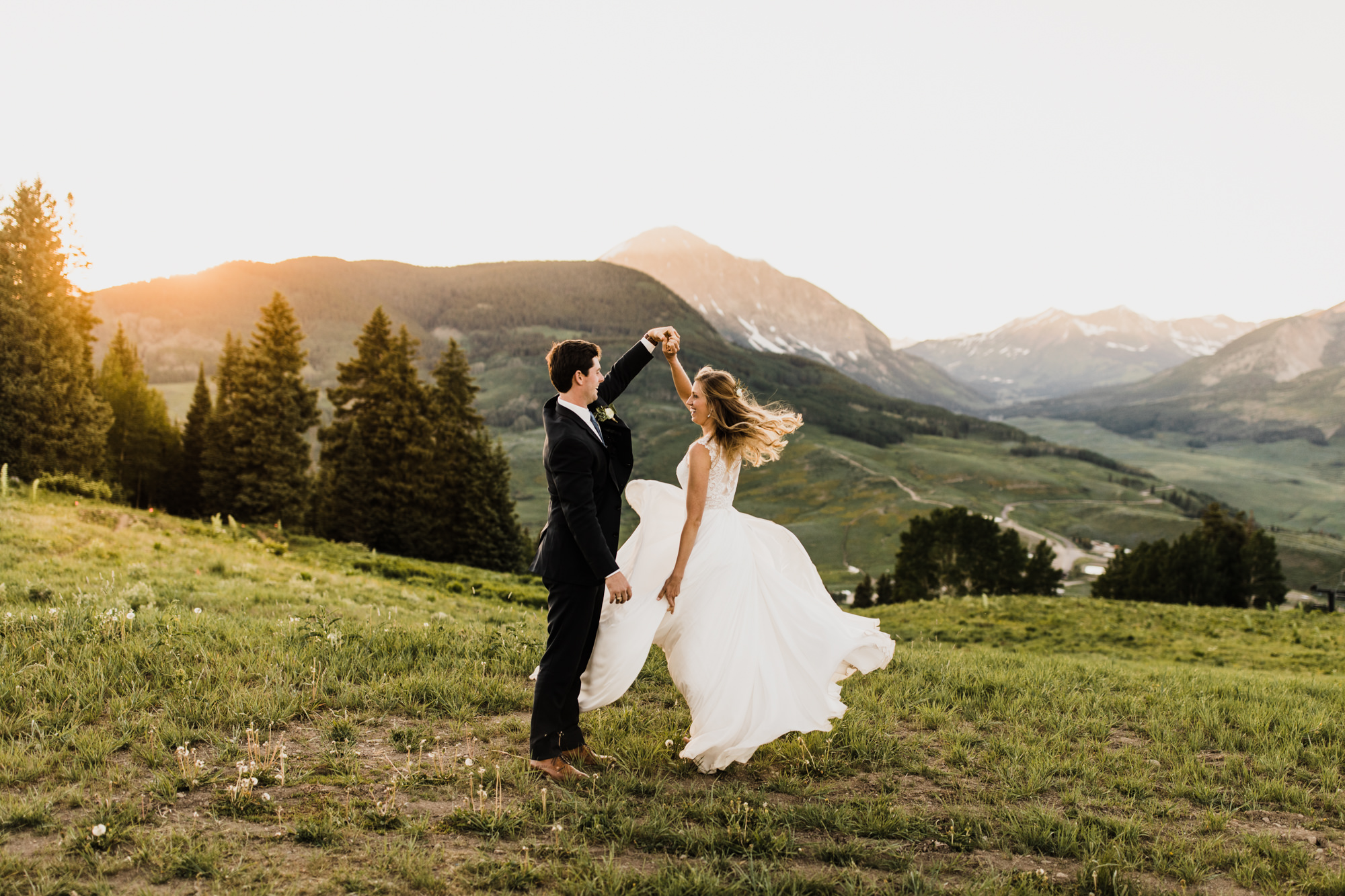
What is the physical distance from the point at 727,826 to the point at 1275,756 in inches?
218

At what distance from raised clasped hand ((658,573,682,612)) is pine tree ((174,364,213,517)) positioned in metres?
58.5

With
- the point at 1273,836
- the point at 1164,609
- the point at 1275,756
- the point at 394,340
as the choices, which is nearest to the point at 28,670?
the point at 1273,836

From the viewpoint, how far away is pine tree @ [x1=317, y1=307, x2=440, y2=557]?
43.5 meters

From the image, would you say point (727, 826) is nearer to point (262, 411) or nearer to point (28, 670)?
point (28, 670)

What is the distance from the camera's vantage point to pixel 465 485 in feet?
151

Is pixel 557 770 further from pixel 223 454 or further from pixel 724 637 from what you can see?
pixel 223 454

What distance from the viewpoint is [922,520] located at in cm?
5572

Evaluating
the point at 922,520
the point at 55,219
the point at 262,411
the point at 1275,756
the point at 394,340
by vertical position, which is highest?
the point at 55,219

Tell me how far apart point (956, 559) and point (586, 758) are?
167 feet

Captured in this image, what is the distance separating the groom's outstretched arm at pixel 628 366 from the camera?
6.75m

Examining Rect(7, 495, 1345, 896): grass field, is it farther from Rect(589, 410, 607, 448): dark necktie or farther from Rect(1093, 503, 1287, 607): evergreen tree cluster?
Rect(1093, 503, 1287, 607): evergreen tree cluster

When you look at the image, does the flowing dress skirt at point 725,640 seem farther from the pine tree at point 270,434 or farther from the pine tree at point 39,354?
the pine tree at point 270,434

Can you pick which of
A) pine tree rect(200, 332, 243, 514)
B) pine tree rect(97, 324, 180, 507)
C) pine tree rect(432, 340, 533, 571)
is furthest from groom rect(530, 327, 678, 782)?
pine tree rect(97, 324, 180, 507)

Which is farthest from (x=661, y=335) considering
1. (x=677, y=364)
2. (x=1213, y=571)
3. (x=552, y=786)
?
(x=1213, y=571)
